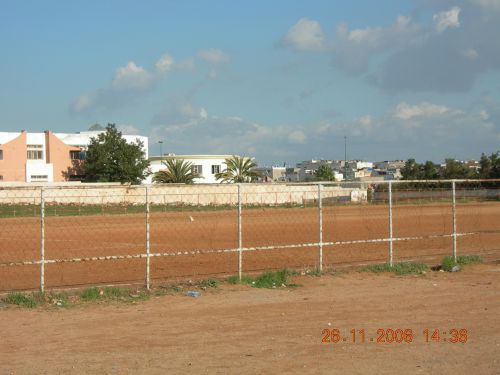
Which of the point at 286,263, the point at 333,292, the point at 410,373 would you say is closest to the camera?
the point at 410,373

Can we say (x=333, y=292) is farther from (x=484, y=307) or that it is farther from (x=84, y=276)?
(x=84, y=276)

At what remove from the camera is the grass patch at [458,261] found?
17.2 metres

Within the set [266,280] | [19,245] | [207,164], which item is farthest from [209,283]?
[207,164]

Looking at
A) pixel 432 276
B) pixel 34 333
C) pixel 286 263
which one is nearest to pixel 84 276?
pixel 286 263

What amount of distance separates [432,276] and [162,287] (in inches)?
258

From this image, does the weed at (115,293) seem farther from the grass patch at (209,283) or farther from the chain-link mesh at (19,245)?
the grass patch at (209,283)

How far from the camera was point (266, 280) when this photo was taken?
14.9 meters

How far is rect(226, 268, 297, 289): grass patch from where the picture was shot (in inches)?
580

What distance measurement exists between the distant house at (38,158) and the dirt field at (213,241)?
133ft

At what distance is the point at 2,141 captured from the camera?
8212 cm

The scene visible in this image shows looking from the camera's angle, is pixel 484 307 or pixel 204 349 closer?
pixel 204 349

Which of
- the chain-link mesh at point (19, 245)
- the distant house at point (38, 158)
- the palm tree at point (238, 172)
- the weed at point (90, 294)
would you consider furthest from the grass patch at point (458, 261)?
the palm tree at point (238, 172)
